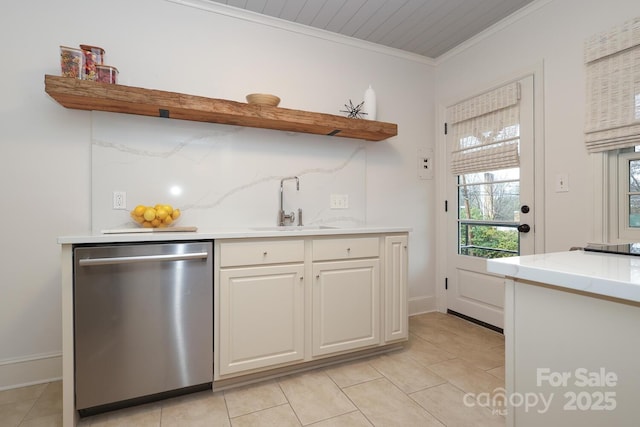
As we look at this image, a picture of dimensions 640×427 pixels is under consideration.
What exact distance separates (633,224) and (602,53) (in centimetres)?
106

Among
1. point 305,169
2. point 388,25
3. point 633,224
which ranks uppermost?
point 388,25

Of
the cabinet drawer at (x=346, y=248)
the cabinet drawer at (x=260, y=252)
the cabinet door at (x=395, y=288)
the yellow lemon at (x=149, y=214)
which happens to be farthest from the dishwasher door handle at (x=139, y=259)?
the cabinet door at (x=395, y=288)

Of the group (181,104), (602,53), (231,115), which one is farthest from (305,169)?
(602,53)

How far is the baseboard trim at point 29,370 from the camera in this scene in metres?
1.89

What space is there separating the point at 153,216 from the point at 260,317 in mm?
900

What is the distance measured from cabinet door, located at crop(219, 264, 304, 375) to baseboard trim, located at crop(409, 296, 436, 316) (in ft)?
5.08

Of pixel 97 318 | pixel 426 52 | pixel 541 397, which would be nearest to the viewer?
pixel 541 397

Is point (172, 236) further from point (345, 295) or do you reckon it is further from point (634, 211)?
point (634, 211)

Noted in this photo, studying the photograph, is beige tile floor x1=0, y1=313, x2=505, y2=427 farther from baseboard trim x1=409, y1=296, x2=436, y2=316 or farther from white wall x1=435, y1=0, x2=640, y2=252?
white wall x1=435, y1=0, x2=640, y2=252

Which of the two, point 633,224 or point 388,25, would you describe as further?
point 388,25

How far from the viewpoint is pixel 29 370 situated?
193cm

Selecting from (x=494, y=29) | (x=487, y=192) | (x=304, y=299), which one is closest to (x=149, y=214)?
(x=304, y=299)

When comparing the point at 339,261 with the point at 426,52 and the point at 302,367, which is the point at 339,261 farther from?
the point at 426,52

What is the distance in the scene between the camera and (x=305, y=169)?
2643mm
